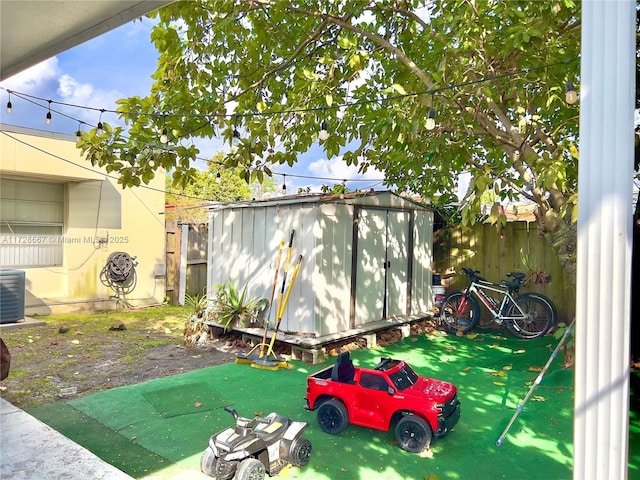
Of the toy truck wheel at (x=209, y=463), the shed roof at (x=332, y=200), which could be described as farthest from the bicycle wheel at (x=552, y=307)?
the toy truck wheel at (x=209, y=463)

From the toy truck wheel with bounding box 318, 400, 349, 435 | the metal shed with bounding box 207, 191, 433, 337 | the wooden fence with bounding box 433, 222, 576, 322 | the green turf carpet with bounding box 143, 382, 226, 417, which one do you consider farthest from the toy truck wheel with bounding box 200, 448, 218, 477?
the wooden fence with bounding box 433, 222, 576, 322

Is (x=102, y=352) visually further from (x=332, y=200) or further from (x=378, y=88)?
(x=378, y=88)

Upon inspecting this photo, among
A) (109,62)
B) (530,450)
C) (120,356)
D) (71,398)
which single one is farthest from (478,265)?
(109,62)

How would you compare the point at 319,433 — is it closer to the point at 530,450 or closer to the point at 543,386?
the point at 530,450

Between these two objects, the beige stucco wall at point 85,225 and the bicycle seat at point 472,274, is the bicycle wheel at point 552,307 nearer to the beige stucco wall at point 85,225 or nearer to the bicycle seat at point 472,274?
the bicycle seat at point 472,274

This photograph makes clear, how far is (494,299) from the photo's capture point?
6.79 m

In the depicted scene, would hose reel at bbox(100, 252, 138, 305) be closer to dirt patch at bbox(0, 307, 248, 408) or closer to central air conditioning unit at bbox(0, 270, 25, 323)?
dirt patch at bbox(0, 307, 248, 408)

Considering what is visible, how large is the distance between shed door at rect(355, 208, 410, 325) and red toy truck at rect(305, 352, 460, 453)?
109 inches

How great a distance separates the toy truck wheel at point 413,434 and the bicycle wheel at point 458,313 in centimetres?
393

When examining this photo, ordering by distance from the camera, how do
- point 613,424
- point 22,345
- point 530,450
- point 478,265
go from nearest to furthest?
point 613,424 → point 530,450 → point 22,345 → point 478,265

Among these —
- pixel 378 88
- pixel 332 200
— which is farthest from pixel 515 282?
pixel 378 88

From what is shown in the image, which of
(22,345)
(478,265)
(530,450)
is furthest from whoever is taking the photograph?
(478,265)

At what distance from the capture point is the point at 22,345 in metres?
5.94

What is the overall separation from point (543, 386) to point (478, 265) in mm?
3340
